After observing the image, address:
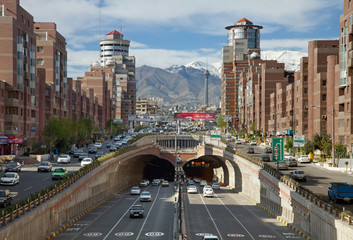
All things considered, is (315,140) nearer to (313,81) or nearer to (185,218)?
(313,81)

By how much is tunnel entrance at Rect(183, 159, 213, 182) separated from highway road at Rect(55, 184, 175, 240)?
269 ft

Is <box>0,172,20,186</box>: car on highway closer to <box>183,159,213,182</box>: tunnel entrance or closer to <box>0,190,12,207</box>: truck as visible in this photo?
<box>0,190,12,207</box>: truck

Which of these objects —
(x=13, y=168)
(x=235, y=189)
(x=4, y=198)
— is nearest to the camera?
(x=4, y=198)

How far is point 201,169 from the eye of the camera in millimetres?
178875

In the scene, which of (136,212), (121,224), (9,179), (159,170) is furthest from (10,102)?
A: (159,170)

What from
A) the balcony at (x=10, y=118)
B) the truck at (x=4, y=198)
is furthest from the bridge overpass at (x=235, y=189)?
the balcony at (x=10, y=118)

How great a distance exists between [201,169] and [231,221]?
119 m

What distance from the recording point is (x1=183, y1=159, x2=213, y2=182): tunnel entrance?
162 meters

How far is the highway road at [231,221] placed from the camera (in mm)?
50031

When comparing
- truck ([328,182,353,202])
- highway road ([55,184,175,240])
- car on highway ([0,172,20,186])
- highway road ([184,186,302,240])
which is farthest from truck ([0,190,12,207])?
truck ([328,182,353,202])

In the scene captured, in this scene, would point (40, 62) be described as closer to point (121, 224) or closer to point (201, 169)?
point (201, 169)

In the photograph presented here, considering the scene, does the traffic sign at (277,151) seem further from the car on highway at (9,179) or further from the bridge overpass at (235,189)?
the car on highway at (9,179)

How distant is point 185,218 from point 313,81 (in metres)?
58.1

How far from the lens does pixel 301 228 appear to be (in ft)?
166
